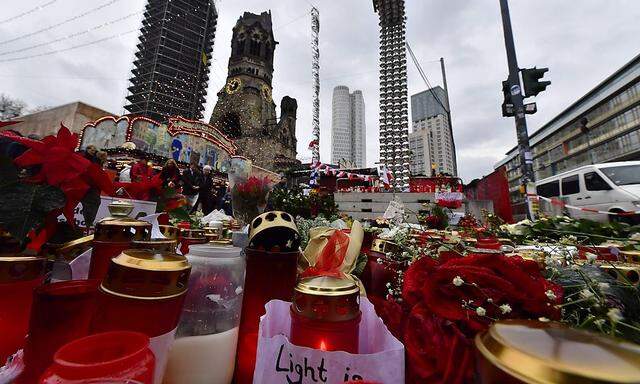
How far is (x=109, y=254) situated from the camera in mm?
668

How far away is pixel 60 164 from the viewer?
0.71 meters

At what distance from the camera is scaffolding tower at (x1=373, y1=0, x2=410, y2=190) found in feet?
57.8

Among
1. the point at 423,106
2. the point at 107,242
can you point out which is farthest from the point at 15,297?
the point at 423,106

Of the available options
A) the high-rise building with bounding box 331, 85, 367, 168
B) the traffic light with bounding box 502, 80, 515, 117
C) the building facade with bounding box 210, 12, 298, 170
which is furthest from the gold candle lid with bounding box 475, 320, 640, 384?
the high-rise building with bounding box 331, 85, 367, 168

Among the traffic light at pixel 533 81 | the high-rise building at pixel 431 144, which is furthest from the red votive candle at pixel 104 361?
the high-rise building at pixel 431 144

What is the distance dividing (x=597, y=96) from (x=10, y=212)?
48902 mm

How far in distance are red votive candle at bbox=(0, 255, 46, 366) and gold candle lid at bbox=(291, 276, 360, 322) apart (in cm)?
50

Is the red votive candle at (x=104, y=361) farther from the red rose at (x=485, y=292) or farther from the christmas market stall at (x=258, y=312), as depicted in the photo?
the red rose at (x=485, y=292)

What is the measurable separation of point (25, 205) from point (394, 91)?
19.5 meters

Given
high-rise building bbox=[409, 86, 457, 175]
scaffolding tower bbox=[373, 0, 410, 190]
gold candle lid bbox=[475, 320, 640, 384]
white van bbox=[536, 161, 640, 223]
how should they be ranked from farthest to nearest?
high-rise building bbox=[409, 86, 457, 175] → scaffolding tower bbox=[373, 0, 410, 190] → white van bbox=[536, 161, 640, 223] → gold candle lid bbox=[475, 320, 640, 384]

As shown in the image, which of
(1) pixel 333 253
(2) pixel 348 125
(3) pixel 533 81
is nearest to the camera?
(1) pixel 333 253

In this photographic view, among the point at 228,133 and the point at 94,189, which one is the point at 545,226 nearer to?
the point at 94,189

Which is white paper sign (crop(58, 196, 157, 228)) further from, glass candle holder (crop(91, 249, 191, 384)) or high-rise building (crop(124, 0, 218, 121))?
high-rise building (crop(124, 0, 218, 121))

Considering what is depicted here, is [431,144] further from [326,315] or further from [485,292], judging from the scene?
[326,315]
